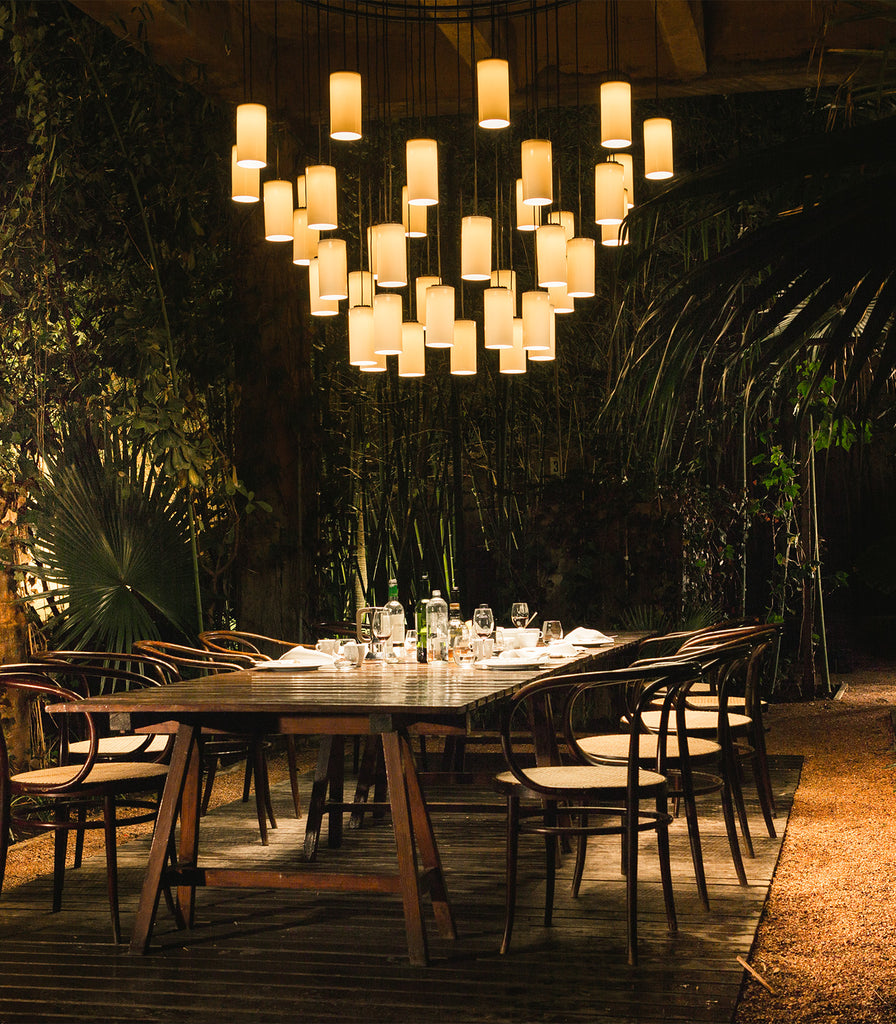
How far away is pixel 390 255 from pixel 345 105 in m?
0.49

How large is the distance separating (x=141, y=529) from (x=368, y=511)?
2.14 metres

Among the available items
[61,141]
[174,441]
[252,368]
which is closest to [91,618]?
[174,441]

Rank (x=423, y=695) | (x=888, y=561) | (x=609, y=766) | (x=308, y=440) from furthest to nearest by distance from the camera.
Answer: (x=308, y=440) < (x=609, y=766) < (x=423, y=695) < (x=888, y=561)

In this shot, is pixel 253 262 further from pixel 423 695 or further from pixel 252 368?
pixel 423 695

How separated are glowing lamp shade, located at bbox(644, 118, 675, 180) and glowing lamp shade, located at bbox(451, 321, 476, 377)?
2.79ft

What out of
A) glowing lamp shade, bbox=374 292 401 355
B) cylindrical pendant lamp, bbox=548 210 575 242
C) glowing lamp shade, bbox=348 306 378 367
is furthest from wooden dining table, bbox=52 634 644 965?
cylindrical pendant lamp, bbox=548 210 575 242

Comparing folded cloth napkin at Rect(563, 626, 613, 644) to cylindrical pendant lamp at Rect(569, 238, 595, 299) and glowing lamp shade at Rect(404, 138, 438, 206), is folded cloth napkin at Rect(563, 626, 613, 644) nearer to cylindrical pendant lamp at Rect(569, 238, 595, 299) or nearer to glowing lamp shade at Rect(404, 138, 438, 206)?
cylindrical pendant lamp at Rect(569, 238, 595, 299)

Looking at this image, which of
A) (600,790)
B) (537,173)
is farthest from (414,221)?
(600,790)

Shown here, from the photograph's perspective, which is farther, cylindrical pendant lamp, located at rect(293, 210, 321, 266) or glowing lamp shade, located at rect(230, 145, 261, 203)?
cylindrical pendant lamp, located at rect(293, 210, 321, 266)

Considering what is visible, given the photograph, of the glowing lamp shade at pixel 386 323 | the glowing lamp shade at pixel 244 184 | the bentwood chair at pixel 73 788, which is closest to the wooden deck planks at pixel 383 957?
the bentwood chair at pixel 73 788

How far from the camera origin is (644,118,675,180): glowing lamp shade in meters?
4.41

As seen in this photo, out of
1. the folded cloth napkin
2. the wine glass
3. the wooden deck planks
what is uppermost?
the wine glass

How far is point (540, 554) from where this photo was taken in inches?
293

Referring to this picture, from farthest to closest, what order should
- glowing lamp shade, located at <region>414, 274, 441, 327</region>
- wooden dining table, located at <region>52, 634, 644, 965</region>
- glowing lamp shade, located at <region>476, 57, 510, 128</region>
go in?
glowing lamp shade, located at <region>414, 274, 441, 327</region> → glowing lamp shade, located at <region>476, 57, 510, 128</region> → wooden dining table, located at <region>52, 634, 644, 965</region>
